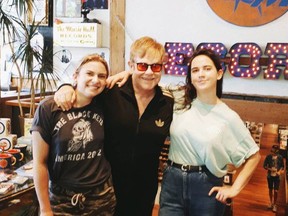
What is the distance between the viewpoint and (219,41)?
10.9ft

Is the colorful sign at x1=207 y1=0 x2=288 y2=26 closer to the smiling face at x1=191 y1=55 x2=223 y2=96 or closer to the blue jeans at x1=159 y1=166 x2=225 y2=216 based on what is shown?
the smiling face at x1=191 y1=55 x2=223 y2=96

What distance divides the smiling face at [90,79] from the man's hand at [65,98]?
0.04 metres

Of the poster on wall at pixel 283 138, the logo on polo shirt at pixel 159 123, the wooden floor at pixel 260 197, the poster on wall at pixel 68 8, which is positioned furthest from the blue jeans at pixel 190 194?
the poster on wall at pixel 68 8

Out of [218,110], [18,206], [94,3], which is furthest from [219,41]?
[18,206]

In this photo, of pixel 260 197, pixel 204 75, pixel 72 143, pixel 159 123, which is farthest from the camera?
pixel 260 197

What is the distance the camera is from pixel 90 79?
1.55m

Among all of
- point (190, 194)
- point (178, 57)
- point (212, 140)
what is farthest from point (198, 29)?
point (190, 194)

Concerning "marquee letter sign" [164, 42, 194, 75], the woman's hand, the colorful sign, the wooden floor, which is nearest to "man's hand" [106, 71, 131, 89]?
the woman's hand

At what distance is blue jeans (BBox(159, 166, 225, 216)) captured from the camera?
5.33ft

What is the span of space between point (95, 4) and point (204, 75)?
2.67 m

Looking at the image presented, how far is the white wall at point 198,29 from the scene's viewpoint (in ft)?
10.4

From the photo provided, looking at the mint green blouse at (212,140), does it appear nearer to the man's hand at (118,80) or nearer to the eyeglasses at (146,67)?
the eyeglasses at (146,67)

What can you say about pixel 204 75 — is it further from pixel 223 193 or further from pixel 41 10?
pixel 41 10

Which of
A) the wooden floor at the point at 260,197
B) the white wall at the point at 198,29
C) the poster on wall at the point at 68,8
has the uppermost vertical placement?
the poster on wall at the point at 68,8
